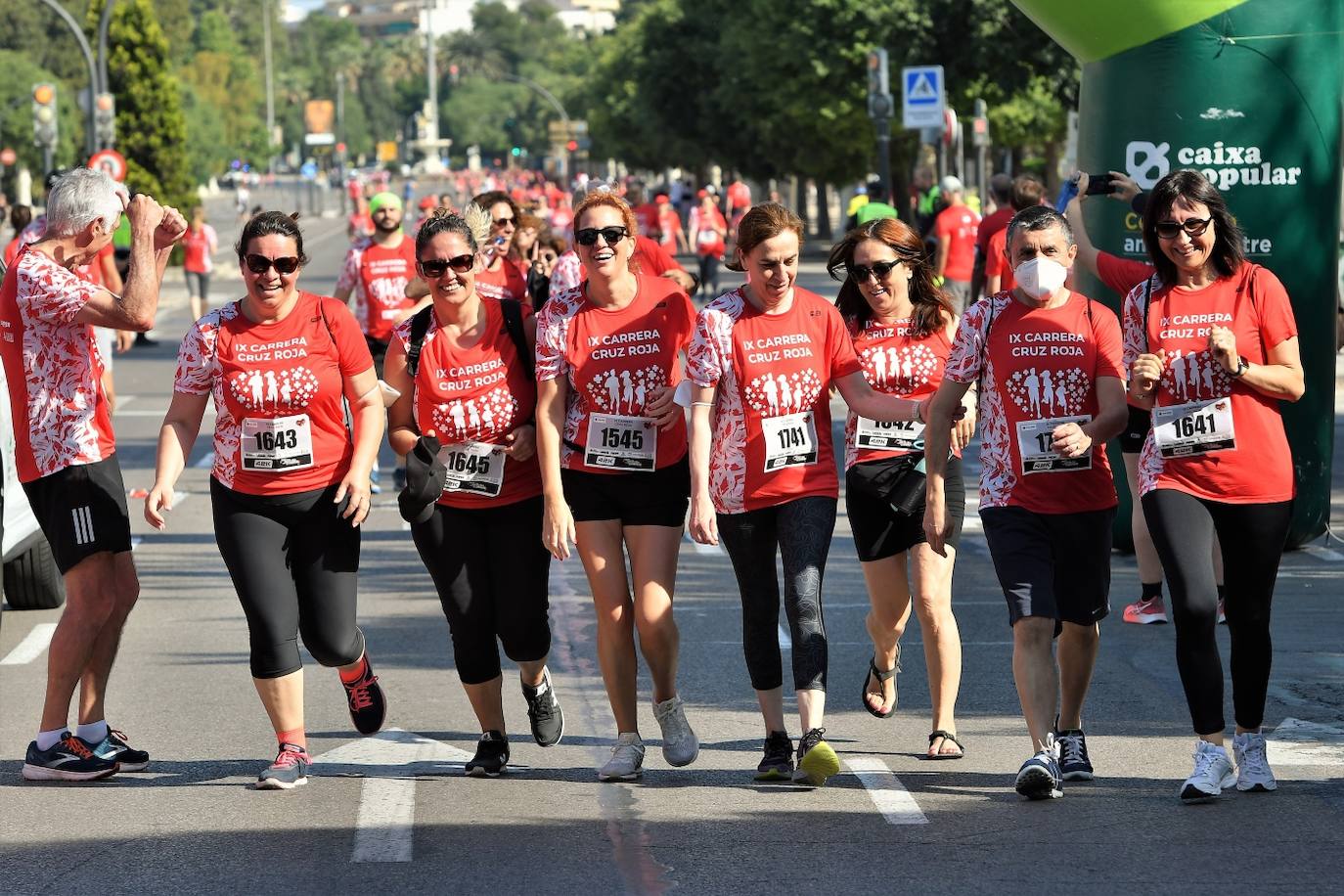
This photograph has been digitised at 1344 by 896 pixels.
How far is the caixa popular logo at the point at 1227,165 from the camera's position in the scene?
36.3ft

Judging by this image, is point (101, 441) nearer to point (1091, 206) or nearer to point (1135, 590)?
point (1135, 590)

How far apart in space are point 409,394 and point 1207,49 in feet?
18.0

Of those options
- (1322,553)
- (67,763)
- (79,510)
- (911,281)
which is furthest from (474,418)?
(1322,553)

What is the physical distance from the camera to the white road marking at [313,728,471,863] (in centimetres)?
634

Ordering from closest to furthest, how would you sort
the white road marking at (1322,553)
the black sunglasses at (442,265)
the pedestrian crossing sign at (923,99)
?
1. the black sunglasses at (442,265)
2. the white road marking at (1322,553)
3. the pedestrian crossing sign at (923,99)

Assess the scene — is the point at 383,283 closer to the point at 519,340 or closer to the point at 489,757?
the point at 519,340

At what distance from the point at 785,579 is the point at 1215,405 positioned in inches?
55.1

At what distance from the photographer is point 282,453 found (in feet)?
22.5

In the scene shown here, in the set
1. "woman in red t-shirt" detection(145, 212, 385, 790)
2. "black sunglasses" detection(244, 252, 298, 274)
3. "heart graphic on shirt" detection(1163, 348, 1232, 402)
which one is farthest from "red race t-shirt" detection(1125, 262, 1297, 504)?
"black sunglasses" detection(244, 252, 298, 274)

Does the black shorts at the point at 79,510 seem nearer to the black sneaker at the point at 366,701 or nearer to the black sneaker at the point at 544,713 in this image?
the black sneaker at the point at 366,701

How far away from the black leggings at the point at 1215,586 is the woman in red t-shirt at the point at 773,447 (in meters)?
0.93

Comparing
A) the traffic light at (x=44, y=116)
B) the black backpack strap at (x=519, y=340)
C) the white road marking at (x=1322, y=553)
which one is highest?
the traffic light at (x=44, y=116)

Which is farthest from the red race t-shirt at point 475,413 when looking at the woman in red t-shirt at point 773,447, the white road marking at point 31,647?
the white road marking at point 31,647

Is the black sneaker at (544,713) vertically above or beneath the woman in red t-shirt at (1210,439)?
beneath
